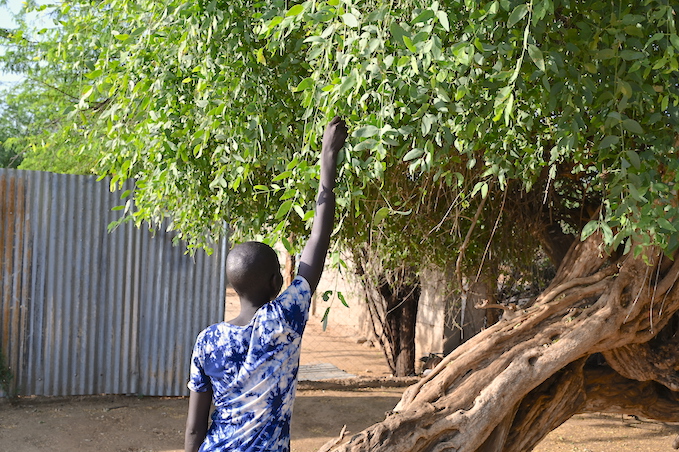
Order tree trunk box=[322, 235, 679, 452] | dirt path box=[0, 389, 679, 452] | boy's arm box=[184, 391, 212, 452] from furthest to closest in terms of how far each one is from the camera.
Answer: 1. dirt path box=[0, 389, 679, 452]
2. tree trunk box=[322, 235, 679, 452]
3. boy's arm box=[184, 391, 212, 452]

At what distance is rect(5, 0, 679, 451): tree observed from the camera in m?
2.30

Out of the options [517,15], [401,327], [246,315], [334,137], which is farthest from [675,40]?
[401,327]

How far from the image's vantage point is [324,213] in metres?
2.12

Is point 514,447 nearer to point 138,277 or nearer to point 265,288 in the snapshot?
point 265,288

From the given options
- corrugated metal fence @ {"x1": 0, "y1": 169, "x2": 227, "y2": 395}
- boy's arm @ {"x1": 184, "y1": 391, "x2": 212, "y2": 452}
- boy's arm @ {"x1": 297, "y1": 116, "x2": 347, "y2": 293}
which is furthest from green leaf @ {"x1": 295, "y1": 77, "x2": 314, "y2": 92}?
corrugated metal fence @ {"x1": 0, "y1": 169, "x2": 227, "y2": 395}

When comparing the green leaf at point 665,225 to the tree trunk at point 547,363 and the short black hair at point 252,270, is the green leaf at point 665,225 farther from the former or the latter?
the short black hair at point 252,270

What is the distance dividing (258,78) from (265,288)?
1.33 metres

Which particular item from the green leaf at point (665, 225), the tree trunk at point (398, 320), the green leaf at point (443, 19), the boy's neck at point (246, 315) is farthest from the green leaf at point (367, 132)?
the tree trunk at point (398, 320)

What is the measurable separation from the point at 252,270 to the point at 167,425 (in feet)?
15.8

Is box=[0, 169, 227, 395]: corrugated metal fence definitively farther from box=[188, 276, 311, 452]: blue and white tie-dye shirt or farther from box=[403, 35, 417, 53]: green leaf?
box=[403, 35, 417, 53]: green leaf

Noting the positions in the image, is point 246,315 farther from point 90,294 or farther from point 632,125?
point 90,294

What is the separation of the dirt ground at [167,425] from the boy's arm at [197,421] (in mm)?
3891

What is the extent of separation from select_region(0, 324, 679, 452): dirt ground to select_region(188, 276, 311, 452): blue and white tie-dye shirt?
13.2ft

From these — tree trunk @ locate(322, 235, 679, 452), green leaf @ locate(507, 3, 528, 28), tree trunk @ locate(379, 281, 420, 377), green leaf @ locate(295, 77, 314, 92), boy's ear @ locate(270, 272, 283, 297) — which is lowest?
tree trunk @ locate(379, 281, 420, 377)
